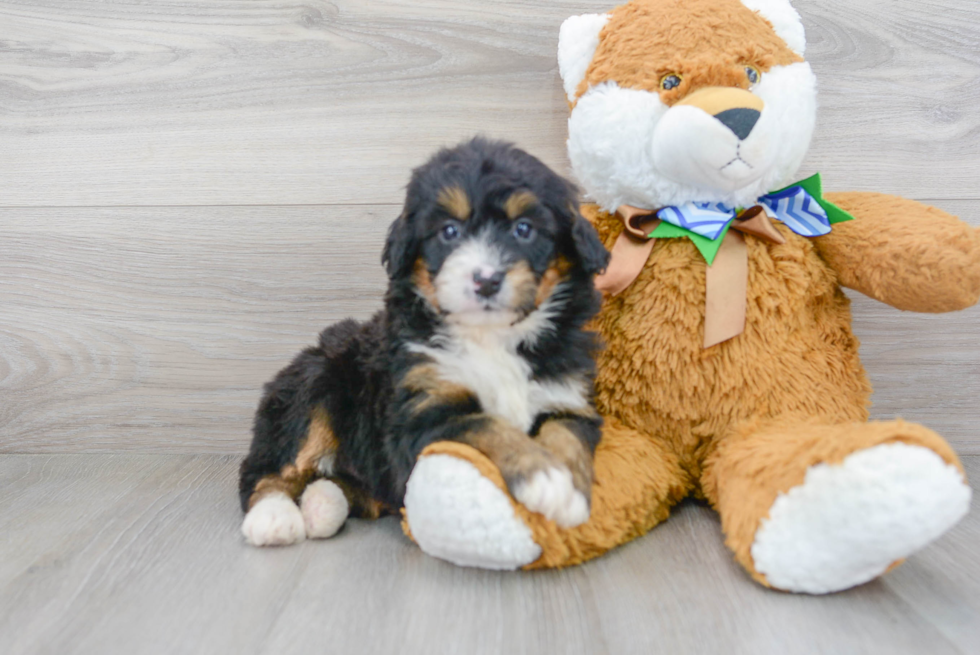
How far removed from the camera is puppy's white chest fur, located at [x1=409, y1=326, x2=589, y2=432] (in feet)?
4.80

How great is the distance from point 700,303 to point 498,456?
1.88 feet

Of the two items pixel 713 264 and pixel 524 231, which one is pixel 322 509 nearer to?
pixel 524 231

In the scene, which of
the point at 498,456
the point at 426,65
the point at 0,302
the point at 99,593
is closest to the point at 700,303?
the point at 498,456

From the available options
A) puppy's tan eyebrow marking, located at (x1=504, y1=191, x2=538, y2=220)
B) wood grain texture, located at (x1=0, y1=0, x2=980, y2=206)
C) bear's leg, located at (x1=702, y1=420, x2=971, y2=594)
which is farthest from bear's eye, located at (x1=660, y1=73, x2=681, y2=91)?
bear's leg, located at (x1=702, y1=420, x2=971, y2=594)

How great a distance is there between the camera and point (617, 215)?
67.5 inches

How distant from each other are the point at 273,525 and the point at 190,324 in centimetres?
86

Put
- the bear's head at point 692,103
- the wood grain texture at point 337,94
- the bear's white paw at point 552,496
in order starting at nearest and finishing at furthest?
the bear's white paw at point 552,496 < the bear's head at point 692,103 < the wood grain texture at point 337,94

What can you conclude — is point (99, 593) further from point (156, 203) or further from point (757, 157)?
point (757, 157)

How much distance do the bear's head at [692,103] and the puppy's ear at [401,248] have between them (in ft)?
1.50

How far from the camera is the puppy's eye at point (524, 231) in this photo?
1.39 meters

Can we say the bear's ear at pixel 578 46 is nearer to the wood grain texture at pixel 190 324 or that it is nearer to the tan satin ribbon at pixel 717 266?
the tan satin ribbon at pixel 717 266

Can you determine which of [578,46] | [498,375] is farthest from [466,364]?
[578,46]

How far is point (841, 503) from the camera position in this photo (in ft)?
3.88

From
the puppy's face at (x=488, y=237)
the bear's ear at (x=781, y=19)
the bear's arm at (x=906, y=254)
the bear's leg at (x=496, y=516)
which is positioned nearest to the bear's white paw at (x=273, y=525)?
the bear's leg at (x=496, y=516)
